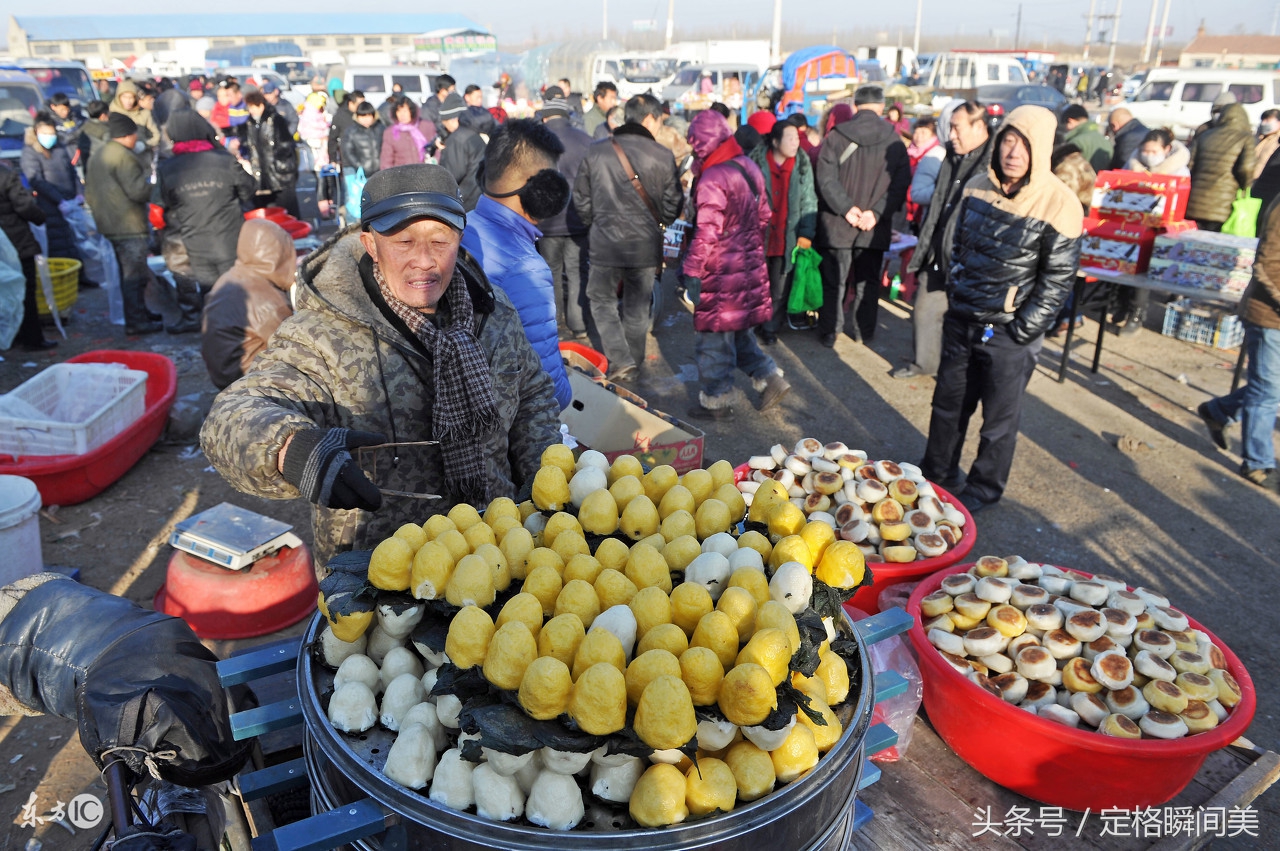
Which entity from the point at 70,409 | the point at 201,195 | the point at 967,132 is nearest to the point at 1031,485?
the point at 967,132

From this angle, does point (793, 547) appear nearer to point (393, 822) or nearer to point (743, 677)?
point (743, 677)

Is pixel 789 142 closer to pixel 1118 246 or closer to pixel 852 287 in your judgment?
pixel 852 287

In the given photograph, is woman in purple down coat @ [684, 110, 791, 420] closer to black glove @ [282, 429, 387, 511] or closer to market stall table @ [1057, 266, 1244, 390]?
market stall table @ [1057, 266, 1244, 390]

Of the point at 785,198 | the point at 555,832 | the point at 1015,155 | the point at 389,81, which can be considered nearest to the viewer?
the point at 555,832

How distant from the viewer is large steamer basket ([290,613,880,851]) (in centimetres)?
143

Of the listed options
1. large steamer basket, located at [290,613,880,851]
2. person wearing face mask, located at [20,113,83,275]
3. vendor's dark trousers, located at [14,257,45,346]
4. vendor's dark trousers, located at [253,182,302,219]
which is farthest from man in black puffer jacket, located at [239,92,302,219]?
large steamer basket, located at [290,613,880,851]

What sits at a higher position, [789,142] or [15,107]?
[15,107]

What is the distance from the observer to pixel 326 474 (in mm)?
1833

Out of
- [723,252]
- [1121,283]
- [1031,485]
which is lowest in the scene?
[1031,485]

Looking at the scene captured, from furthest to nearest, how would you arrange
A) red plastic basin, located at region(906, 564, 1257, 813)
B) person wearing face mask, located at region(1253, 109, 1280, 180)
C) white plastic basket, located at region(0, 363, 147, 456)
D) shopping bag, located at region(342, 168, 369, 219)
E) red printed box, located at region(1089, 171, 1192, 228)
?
shopping bag, located at region(342, 168, 369, 219) → person wearing face mask, located at region(1253, 109, 1280, 180) → red printed box, located at region(1089, 171, 1192, 228) → white plastic basket, located at region(0, 363, 147, 456) → red plastic basin, located at region(906, 564, 1257, 813)

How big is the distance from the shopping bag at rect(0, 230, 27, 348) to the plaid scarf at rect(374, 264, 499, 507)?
20.9ft

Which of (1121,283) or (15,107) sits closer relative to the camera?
(1121,283)

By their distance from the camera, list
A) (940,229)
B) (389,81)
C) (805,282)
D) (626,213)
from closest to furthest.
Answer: (940,229), (626,213), (805,282), (389,81)

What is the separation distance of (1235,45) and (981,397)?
64.4 metres
